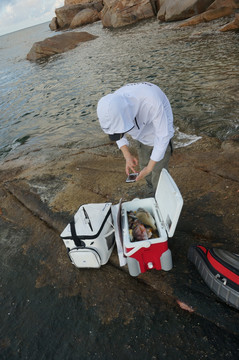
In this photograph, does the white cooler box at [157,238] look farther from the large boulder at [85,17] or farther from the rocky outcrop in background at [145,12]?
the large boulder at [85,17]

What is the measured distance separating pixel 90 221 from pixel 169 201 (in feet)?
3.33

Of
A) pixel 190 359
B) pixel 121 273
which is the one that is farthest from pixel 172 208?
pixel 190 359

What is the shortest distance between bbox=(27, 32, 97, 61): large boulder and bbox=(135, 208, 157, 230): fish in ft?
83.8

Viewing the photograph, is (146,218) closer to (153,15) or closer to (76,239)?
(76,239)

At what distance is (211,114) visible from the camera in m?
7.20

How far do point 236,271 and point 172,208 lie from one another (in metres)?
0.86

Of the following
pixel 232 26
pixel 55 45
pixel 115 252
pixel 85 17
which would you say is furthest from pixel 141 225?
pixel 85 17

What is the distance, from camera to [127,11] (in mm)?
27750

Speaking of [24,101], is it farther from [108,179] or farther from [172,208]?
[172,208]

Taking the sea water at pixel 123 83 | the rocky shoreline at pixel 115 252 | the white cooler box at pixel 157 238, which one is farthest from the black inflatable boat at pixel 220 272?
the sea water at pixel 123 83

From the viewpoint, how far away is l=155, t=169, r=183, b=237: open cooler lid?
252cm

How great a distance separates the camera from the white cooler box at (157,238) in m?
2.67

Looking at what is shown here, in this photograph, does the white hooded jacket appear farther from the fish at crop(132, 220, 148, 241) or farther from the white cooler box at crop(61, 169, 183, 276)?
the fish at crop(132, 220, 148, 241)

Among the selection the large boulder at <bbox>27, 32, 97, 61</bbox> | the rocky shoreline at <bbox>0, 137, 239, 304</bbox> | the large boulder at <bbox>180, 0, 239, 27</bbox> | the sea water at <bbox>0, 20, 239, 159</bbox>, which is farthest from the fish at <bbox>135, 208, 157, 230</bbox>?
the large boulder at <bbox>27, 32, 97, 61</bbox>
